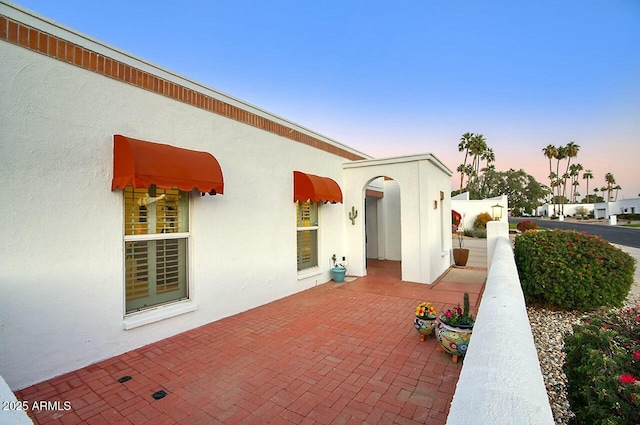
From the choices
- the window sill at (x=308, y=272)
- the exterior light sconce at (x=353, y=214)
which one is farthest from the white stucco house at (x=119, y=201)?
the exterior light sconce at (x=353, y=214)

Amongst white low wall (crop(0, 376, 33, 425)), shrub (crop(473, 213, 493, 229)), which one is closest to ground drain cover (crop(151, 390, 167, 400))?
white low wall (crop(0, 376, 33, 425))

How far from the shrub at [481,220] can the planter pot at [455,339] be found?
2655 centimetres

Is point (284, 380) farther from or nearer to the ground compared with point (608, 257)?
nearer to the ground

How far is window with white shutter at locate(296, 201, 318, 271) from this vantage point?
9938 millimetres

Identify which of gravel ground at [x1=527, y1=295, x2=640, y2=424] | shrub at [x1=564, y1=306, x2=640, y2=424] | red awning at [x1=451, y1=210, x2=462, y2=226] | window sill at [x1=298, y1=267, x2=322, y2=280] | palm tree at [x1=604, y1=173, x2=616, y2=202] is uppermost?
palm tree at [x1=604, y1=173, x2=616, y2=202]

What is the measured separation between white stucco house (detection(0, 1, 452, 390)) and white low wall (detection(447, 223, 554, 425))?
5.16m

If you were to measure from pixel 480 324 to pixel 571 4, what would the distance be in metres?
11.6

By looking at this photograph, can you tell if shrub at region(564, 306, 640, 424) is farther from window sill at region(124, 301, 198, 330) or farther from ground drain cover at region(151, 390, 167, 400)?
window sill at region(124, 301, 198, 330)

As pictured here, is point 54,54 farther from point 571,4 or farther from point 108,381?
point 571,4

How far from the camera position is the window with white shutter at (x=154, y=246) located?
5555 millimetres

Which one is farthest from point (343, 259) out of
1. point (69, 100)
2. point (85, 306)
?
point (69, 100)

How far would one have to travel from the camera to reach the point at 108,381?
4.44 meters

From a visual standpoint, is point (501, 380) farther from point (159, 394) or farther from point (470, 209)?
point (470, 209)

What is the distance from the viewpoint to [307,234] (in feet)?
33.8
